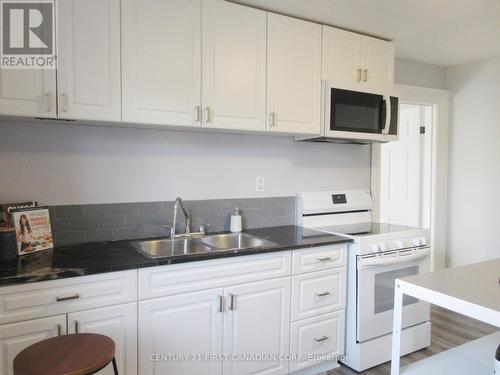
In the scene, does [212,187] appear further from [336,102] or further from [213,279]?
[336,102]

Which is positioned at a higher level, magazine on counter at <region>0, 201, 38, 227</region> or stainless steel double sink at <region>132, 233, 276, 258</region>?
magazine on counter at <region>0, 201, 38, 227</region>

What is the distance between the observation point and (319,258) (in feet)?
7.28

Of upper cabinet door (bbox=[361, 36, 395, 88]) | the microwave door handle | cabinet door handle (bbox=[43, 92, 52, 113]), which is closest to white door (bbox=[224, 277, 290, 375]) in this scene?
cabinet door handle (bbox=[43, 92, 52, 113])

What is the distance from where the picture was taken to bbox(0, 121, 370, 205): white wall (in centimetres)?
194

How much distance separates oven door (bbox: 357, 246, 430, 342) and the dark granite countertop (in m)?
0.27

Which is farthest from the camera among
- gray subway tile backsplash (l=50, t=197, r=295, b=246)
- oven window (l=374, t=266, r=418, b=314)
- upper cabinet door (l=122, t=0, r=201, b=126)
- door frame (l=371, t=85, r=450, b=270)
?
door frame (l=371, t=85, r=450, b=270)

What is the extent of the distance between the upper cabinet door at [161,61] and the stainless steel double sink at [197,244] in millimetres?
733

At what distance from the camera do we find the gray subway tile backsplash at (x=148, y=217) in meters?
2.03

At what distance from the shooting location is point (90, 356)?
1.25 meters

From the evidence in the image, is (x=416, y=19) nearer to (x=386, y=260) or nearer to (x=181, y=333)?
(x=386, y=260)

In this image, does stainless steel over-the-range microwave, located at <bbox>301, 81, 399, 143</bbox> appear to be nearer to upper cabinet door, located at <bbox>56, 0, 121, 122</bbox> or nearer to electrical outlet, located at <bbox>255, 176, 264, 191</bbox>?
electrical outlet, located at <bbox>255, 176, 264, 191</bbox>

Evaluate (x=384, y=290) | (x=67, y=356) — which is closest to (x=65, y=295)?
(x=67, y=356)

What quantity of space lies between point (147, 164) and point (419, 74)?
2745 millimetres

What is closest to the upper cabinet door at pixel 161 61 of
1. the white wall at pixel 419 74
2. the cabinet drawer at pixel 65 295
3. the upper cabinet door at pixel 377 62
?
the cabinet drawer at pixel 65 295
